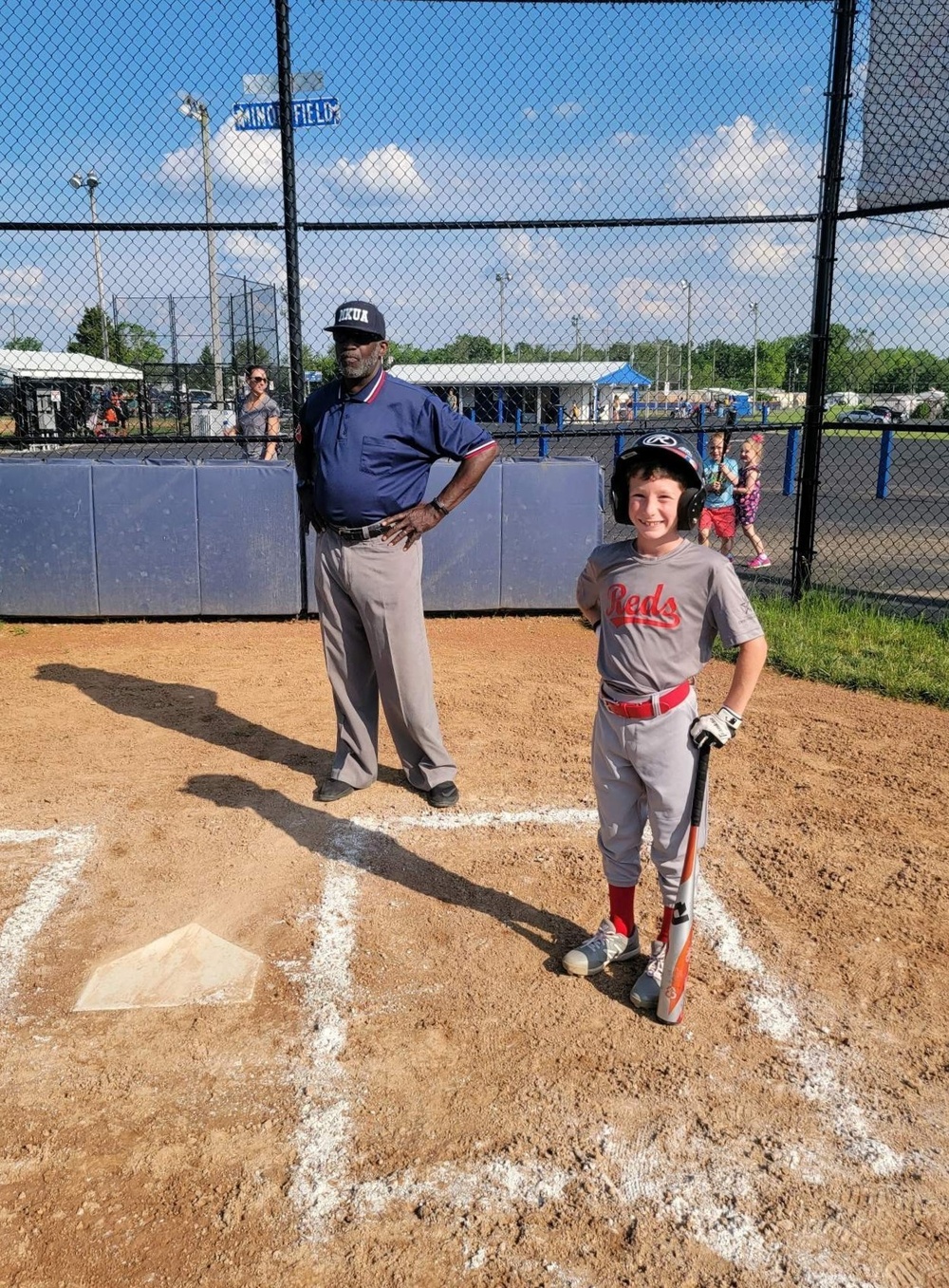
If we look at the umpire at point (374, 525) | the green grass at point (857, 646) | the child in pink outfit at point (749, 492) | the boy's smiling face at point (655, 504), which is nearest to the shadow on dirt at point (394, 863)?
the umpire at point (374, 525)

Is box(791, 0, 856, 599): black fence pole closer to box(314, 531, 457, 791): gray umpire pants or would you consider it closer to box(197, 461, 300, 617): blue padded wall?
box(197, 461, 300, 617): blue padded wall

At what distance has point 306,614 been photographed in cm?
861

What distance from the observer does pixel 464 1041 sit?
307 cm

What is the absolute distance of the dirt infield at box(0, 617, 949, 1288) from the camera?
2.35m

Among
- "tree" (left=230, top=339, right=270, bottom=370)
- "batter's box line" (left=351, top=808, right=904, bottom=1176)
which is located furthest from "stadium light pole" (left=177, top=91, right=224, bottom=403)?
"batter's box line" (left=351, top=808, right=904, bottom=1176)

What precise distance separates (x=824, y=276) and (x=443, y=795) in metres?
5.43

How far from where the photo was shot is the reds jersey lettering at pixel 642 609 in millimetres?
3047

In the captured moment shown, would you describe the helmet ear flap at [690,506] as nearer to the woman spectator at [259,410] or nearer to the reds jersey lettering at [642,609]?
the reds jersey lettering at [642,609]

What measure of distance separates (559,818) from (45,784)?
2.44m

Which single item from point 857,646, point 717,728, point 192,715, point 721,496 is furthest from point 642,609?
point 721,496

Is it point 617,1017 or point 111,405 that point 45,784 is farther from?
point 111,405

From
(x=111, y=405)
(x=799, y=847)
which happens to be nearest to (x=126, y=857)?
(x=799, y=847)

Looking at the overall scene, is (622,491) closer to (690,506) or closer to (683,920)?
(690,506)

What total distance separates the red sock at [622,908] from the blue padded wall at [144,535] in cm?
575
